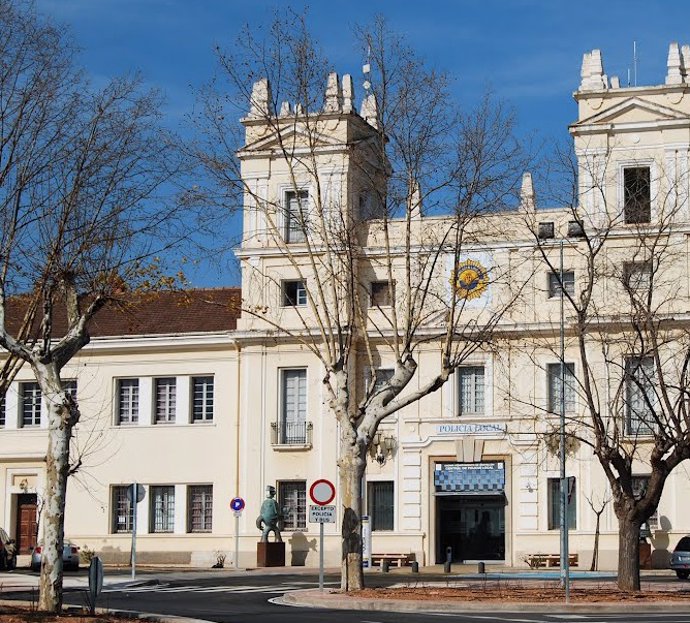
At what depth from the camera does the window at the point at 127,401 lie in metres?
51.0

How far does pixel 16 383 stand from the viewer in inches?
2044

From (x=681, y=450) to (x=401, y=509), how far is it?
19.6 metres

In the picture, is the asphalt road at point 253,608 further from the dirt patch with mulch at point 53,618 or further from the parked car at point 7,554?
the parked car at point 7,554

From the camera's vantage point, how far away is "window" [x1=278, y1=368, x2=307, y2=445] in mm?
48719

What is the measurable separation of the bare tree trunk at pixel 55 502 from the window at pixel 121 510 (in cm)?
2989

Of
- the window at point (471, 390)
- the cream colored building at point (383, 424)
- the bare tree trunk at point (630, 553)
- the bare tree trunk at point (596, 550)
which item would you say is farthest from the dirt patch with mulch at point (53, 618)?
the window at point (471, 390)

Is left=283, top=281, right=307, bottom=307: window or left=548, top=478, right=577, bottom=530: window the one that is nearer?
left=548, top=478, right=577, bottom=530: window

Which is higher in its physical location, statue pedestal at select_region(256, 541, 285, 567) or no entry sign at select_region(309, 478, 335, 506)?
no entry sign at select_region(309, 478, 335, 506)

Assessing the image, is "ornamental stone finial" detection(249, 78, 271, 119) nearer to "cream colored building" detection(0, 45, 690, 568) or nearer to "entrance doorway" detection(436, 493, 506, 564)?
"cream colored building" detection(0, 45, 690, 568)

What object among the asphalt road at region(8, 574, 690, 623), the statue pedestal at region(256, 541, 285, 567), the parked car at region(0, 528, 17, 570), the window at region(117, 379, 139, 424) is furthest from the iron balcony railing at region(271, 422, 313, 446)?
the asphalt road at region(8, 574, 690, 623)

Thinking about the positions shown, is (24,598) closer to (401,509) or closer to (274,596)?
(274,596)

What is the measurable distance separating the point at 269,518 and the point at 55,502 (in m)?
26.5

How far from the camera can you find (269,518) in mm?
47156

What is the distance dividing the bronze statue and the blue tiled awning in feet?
18.1
